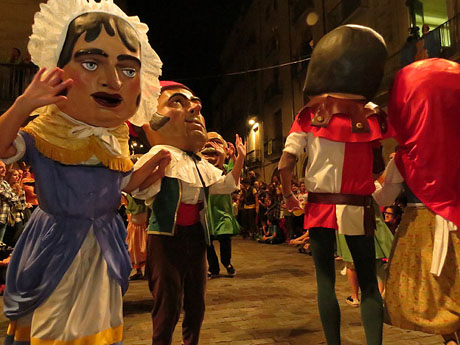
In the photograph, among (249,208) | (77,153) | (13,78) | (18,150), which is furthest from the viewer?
(249,208)

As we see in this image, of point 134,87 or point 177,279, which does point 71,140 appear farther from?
point 177,279

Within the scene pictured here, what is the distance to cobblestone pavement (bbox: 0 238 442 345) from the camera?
291 centimetres

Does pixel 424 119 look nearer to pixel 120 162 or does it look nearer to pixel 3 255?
pixel 120 162

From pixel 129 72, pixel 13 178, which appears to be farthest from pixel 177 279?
pixel 13 178

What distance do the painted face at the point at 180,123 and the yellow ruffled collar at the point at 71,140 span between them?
2.15ft

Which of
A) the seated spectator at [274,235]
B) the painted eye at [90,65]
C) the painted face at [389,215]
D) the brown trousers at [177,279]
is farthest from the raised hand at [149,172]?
the seated spectator at [274,235]

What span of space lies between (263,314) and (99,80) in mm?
2712

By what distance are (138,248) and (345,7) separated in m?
11.6

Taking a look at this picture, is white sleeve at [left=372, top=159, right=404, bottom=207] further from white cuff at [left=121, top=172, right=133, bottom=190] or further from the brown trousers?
white cuff at [left=121, top=172, right=133, bottom=190]

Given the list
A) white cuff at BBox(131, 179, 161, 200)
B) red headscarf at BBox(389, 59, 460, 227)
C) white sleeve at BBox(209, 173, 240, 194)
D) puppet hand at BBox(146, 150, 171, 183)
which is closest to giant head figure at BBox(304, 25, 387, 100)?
red headscarf at BBox(389, 59, 460, 227)

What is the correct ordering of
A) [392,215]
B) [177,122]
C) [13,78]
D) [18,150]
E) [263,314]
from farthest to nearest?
1. [13,78]
2. [392,215]
3. [263,314]
4. [177,122]
5. [18,150]

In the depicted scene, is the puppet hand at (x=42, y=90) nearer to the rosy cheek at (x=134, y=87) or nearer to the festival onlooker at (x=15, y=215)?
the rosy cheek at (x=134, y=87)

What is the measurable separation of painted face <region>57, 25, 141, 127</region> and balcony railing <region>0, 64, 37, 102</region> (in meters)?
9.09

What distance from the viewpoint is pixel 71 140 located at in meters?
1.72
